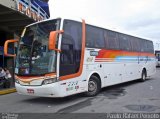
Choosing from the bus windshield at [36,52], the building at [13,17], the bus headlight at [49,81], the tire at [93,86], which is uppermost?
the building at [13,17]

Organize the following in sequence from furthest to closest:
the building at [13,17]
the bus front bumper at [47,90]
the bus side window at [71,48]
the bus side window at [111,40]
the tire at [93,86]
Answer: the building at [13,17] < the bus side window at [111,40] < the tire at [93,86] < the bus side window at [71,48] < the bus front bumper at [47,90]

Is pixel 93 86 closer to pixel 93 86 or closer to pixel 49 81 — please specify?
pixel 93 86

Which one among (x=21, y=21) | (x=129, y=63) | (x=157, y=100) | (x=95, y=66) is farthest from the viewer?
(x=21, y=21)

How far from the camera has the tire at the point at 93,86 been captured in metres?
11.4

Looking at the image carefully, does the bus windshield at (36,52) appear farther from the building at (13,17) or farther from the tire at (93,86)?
the building at (13,17)

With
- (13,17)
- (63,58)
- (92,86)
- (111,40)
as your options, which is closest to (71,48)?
(63,58)

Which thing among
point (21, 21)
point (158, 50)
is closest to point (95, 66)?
point (21, 21)

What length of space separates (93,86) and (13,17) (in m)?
8.07

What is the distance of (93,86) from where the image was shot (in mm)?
11555

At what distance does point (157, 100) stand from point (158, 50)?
3413 cm

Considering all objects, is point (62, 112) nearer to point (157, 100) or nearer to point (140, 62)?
point (157, 100)

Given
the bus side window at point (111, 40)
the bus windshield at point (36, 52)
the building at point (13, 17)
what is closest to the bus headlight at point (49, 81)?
the bus windshield at point (36, 52)

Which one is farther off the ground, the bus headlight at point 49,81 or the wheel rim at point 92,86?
the bus headlight at point 49,81

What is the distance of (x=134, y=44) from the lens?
1642 cm
